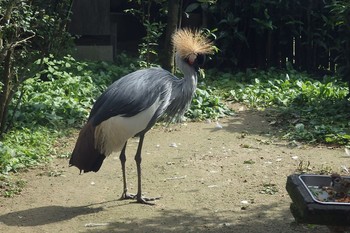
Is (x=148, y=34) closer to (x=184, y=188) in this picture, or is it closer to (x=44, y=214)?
(x=184, y=188)

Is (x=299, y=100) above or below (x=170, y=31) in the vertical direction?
below

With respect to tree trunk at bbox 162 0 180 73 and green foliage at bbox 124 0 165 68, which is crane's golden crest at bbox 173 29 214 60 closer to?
tree trunk at bbox 162 0 180 73

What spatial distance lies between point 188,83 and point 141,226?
1.60 meters

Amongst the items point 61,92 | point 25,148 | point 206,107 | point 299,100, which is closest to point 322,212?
point 25,148

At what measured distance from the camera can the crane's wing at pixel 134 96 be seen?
579 cm

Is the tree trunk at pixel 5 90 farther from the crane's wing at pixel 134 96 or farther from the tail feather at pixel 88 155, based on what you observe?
the tail feather at pixel 88 155

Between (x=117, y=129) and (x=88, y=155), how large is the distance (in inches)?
14.2

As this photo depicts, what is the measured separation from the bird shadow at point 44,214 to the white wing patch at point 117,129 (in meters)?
0.56

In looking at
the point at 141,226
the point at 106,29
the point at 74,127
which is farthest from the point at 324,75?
the point at 141,226

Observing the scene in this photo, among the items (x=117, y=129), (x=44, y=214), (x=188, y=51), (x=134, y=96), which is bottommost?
(x=44, y=214)

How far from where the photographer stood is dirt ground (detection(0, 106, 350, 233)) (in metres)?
5.42

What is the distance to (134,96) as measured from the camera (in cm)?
584

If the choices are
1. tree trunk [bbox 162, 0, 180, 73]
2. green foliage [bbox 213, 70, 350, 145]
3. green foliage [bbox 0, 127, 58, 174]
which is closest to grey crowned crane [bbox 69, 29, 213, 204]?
green foliage [bbox 0, 127, 58, 174]

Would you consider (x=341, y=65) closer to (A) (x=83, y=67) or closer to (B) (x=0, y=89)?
(A) (x=83, y=67)
